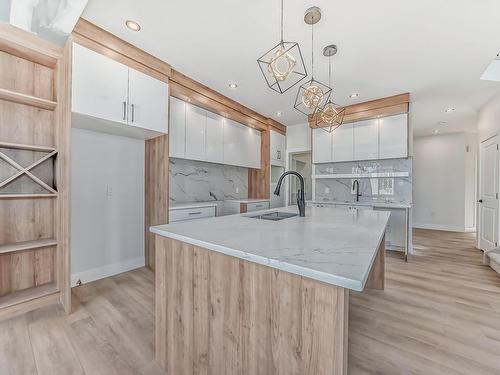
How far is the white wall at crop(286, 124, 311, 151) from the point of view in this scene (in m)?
5.08

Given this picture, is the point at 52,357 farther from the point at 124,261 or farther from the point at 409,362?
the point at 409,362

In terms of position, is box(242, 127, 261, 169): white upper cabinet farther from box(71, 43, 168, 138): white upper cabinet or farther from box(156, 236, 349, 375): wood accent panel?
box(156, 236, 349, 375): wood accent panel

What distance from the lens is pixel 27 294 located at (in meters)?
2.00

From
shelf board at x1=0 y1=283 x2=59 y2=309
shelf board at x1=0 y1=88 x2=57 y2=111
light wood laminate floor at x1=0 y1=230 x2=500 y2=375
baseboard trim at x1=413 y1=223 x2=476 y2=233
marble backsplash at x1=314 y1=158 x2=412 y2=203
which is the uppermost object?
shelf board at x1=0 y1=88 x2=57 y2=111

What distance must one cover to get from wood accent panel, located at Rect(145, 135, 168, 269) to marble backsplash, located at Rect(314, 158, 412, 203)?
3.23 meters

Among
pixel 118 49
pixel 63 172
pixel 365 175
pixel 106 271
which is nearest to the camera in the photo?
pixel 63 172

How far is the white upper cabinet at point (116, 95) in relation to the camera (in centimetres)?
204

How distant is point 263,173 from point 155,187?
2.46m

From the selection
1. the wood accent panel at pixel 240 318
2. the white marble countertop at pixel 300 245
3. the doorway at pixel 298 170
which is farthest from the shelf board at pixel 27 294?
the doorway at pixel 298 170

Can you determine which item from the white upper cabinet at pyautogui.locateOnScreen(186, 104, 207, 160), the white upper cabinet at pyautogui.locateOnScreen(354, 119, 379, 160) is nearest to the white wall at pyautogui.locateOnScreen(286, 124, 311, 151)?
the white upper cabinet at pyautogui.locateOnScreen(354, 119, 379, 160)

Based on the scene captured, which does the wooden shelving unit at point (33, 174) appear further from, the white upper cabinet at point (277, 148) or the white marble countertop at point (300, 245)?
the white upper cabinet at point (277, 148)

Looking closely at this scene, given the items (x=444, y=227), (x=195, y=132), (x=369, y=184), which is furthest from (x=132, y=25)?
(x=444, y=227)

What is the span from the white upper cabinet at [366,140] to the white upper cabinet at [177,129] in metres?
3.09

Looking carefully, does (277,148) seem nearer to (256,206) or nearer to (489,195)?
(256,206)
